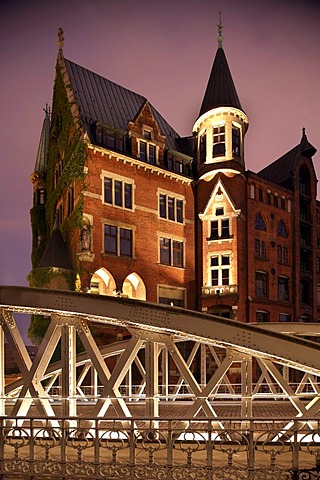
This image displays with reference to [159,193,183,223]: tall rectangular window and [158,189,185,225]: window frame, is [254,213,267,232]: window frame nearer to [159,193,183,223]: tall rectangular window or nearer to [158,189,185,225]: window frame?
[158,189,185,225]: window frame

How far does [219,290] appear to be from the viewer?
37.9m

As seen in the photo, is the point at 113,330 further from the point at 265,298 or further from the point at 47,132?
the point at 47,132

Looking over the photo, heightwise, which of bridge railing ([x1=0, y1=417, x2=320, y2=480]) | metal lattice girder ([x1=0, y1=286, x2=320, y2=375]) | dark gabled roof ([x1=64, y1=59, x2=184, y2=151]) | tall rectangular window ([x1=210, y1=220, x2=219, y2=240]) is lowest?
bridge railing ([x1=0, y1=417, x2=320, y2=480])

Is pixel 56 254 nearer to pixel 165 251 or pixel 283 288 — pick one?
pixel 165 251

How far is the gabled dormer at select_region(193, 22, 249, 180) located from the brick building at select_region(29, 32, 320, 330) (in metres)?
0.07

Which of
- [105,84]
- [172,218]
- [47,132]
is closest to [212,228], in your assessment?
[172,218]

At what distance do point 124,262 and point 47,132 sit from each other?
51.4 ft

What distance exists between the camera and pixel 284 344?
10789mm

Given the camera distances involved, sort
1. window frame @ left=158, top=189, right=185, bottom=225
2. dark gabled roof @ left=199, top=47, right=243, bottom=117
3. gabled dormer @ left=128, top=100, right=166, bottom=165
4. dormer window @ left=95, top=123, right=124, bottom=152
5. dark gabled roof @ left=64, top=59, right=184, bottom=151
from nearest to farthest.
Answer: dormer window @ left=95, top=123, right=124, bottom=152 → dark gabled roof @ left=64, top=59, right=184, bottom=151 → gabled dormer @ left=128, top=100, right=166, bottom=165 → window frame @ left=158, top=189, right=185, bottom=225 → dark gabled roof @ left=199, top=47, right=243, bottom=117

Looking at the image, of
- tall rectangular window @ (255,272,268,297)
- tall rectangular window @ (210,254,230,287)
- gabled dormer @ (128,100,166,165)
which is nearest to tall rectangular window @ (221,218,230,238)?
tall rectangular window @ (210,254,230,287)

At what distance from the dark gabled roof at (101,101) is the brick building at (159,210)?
10cm

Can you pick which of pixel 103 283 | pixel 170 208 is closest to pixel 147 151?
pixel 170 208

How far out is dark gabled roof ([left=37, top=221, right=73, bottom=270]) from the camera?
1324 inches

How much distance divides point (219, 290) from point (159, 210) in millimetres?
6529
